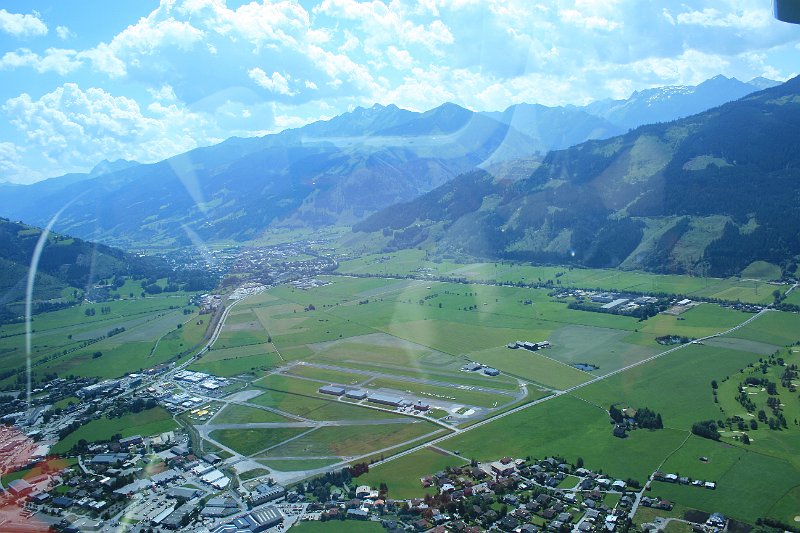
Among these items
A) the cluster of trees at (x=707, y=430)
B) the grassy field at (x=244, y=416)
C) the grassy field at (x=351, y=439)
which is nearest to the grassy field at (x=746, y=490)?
the cluster of trees at (x=707, y=430)

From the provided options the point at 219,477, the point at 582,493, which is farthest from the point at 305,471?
the point at 582,493

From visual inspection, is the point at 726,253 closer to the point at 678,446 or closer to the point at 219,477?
the point at 678,446

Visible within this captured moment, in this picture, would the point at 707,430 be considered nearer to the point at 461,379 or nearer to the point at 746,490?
the point at 746,490

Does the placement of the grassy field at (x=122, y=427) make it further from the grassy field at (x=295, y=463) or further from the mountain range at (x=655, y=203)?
the mountain range at (x=655, y=203)

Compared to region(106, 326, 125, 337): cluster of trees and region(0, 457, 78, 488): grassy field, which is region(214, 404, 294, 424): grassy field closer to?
region(0, 457, 78, 488): grassy field

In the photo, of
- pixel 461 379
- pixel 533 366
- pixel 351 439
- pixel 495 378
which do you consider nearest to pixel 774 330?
pixel 533 366

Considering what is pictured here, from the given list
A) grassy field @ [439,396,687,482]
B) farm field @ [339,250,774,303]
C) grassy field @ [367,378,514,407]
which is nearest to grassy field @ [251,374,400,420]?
grassy field @ [367,378,514,407]

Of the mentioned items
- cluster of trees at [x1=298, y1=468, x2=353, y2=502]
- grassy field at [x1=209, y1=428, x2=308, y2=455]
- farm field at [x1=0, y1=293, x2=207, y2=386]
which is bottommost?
cluster of trees at [x1=298, y1=468, x2=353, y2=502]
